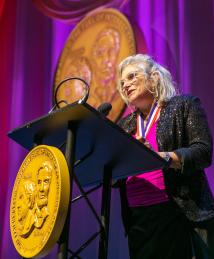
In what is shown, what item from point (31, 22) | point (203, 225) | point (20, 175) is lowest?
point (203, 225)

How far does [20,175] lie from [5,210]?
196 cm

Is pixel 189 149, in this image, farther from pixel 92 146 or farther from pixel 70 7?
pixel 70 7

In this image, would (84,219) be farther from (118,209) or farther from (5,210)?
(5,210)

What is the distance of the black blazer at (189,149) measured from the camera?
5.13 feet

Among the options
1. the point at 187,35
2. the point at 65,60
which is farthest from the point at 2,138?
the point at 187,35

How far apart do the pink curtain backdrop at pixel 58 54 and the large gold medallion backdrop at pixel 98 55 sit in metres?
0.08

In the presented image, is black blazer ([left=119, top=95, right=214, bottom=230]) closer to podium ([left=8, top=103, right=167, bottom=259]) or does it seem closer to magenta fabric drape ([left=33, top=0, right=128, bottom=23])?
podium ([left=8, top=103, right=167, bottom=259])

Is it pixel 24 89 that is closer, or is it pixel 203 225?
pixel 203 225

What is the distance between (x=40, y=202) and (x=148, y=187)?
1.61ft

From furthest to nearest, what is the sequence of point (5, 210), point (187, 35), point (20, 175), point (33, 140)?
point (5, 210)
point (187, 35)
point (33, 140)
point (20, 175)

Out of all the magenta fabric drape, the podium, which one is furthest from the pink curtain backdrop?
the podium

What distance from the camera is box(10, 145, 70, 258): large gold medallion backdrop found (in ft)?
4.25

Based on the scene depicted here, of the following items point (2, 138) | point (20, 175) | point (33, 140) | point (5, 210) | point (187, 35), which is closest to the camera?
point (20, 175)

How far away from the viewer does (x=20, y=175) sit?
1.54 m
